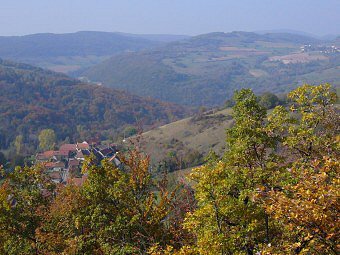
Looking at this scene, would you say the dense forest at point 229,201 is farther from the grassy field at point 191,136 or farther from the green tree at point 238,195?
the grassy field at point 191,136

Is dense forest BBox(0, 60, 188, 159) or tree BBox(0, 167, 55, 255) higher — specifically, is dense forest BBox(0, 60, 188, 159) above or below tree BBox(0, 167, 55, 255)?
below

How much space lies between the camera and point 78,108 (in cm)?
15538

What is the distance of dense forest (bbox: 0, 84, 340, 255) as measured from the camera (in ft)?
24.5

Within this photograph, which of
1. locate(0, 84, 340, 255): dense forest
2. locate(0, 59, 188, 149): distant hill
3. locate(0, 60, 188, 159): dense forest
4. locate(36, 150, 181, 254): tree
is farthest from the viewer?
locate(0, 59, 188, 149): distant hill

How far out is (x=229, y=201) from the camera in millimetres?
9422

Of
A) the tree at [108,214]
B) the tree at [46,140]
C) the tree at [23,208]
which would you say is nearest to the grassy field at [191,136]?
the tree at [46,140]

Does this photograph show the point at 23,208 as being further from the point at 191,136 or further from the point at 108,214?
the point at 191,136

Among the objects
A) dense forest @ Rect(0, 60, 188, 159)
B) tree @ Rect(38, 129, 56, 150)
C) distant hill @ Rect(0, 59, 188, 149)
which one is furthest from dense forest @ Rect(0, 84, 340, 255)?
distant hill @ Rect(0, 59, 188, 149)

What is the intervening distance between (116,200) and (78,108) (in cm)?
14623

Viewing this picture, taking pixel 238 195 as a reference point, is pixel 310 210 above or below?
above

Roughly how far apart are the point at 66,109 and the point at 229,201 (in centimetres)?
14906

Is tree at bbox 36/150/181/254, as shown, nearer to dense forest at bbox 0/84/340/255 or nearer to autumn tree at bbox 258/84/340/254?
dense forest at bbox 0/84/340/255

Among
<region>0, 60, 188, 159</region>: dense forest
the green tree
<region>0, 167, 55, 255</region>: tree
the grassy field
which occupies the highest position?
the green tree

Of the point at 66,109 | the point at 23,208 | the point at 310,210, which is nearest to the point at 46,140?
the point at 66,109
